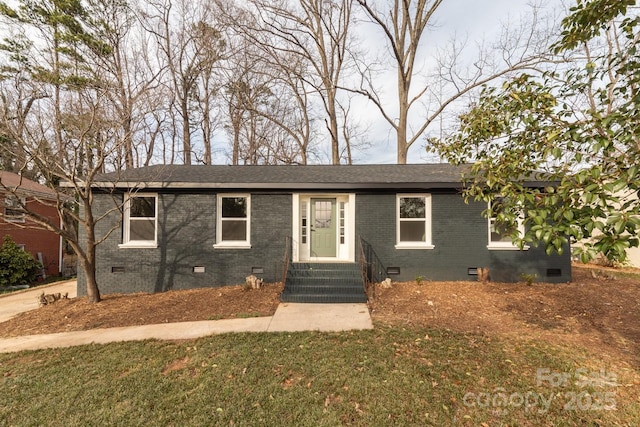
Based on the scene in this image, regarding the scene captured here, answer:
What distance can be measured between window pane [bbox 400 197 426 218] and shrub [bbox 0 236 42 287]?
14978mm

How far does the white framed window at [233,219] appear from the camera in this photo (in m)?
8.04

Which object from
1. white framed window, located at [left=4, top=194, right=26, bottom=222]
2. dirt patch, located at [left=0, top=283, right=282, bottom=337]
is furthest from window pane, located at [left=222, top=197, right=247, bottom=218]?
white framed window, located at [left=4, top=194, right=26, bottom=222]

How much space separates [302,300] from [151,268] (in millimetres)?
4763

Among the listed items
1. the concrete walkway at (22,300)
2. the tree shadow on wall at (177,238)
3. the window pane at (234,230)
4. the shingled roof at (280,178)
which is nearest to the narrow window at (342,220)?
the shingled roof at (280,178)

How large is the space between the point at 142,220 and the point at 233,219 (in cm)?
270

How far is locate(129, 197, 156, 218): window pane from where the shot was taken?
796 centimetres

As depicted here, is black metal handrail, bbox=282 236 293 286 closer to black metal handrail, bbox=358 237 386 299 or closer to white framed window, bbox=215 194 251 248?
white framed window, bbox=215 194 251 248

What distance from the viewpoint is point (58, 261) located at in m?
13.9

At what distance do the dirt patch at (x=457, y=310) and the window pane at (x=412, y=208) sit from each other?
207 centimetres

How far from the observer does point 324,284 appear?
6914 millimetres

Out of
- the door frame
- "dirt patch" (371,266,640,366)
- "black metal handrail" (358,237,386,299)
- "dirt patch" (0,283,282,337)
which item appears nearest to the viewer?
"dirt patch" (371,266,640,366)

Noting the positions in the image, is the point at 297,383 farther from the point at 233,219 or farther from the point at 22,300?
the point at 22,300

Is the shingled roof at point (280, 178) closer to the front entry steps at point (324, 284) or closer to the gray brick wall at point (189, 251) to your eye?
the gray brick wall at point (189, 251)

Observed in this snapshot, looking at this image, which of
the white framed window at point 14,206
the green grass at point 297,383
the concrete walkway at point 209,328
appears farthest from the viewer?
the white framed window at point 14,206
